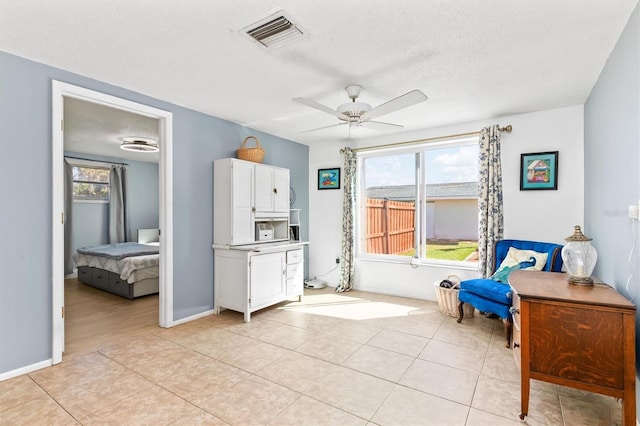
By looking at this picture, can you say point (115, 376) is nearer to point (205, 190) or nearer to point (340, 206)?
point (205, 190)

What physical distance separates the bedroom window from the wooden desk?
23.9ft

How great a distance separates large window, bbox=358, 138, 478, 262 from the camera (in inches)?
162

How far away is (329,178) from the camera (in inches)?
202

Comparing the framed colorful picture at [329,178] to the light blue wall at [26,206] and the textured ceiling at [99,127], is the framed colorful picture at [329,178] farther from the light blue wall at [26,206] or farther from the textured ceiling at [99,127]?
the light blue wall at [26,206]

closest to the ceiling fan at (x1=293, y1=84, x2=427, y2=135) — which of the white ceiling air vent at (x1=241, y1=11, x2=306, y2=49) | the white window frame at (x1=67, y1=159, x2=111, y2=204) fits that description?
the white ceiling air vent at (x1=241, y1=11, x2=306, y2=49)

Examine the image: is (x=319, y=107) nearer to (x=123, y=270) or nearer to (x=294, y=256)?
(x=294, y=256)

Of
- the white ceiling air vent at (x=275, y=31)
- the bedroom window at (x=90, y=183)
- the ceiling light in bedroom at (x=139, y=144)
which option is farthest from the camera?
the bedroom window at (x=90, y=183)

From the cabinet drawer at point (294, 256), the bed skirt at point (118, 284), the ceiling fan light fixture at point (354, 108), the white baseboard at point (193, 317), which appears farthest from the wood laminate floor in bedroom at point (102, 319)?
the ceiling fan light fixture at point (354, 108)

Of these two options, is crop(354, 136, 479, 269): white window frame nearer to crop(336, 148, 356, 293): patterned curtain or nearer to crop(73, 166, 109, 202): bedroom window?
crop(336, 148, 356, 293): patterned curtain

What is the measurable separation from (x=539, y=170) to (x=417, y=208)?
58.1 inches

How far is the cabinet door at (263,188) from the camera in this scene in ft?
12.7

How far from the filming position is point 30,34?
2043 millimetres

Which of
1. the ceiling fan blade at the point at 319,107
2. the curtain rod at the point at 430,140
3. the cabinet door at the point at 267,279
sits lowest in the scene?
the cabinet door at the point at 267,279

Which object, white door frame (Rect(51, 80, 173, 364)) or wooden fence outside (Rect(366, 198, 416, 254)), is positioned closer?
white door frame (Rect(51, 80, 173, 364))
